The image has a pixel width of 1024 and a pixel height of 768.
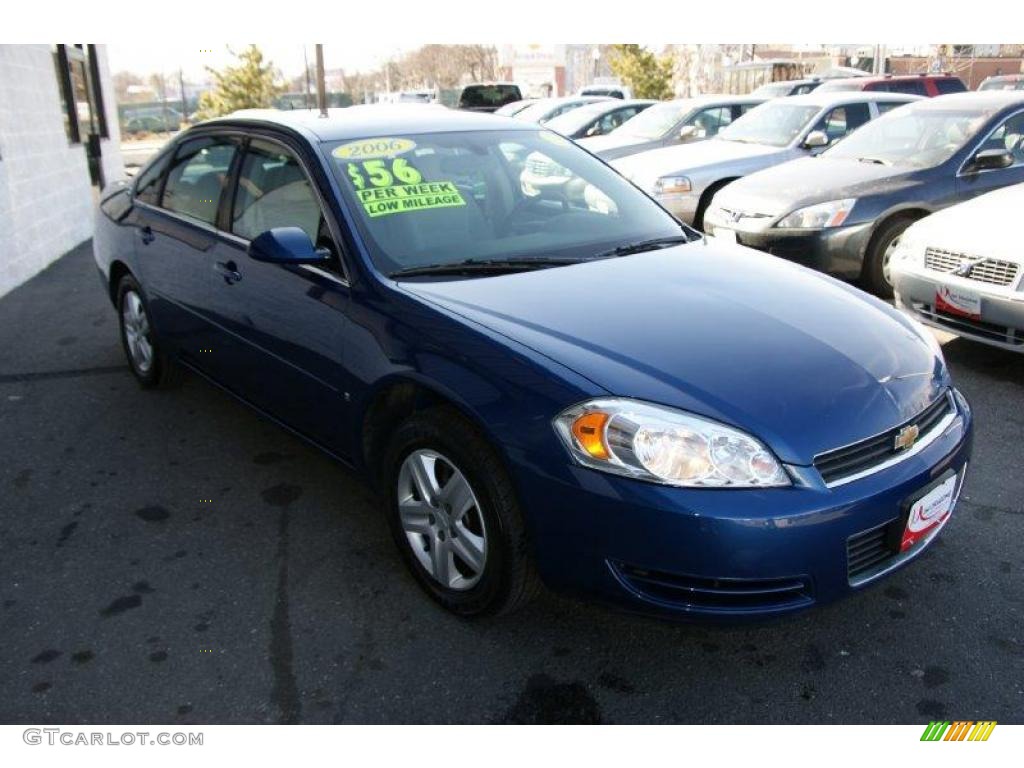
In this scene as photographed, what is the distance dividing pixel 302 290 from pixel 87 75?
11.2 m

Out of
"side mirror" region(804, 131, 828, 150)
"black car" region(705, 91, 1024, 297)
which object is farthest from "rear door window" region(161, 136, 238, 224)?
"side mirror" region(804, 131, 828, 150)

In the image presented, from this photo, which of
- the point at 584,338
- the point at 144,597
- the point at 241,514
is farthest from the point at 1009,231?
Result: the point at 144,597

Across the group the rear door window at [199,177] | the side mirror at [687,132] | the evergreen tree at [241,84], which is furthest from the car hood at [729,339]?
the evergreen tree at [241,84]

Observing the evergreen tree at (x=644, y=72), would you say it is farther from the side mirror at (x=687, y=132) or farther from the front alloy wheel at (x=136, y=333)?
the front alloy wheel at (x=136, y=333)

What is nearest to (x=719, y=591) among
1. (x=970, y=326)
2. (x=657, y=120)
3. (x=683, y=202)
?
(x=970, y=326)

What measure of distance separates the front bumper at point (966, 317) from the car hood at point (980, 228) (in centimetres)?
18

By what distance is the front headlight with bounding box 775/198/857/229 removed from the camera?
638 centimetres

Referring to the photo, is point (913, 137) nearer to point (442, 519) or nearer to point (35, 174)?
point (442, 519)

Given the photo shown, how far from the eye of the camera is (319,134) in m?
3.45

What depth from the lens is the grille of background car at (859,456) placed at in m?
2.30

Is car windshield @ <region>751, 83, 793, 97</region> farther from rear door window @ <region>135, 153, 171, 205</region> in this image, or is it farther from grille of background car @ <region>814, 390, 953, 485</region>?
grille of background car @ <region>814, 390, 953, 485</region>

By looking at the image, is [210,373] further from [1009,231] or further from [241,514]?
[1009,231]

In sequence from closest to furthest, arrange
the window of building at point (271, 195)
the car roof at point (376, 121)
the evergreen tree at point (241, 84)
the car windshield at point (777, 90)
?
the window of building at point (271, 195), the car roof at point (376, 121), the car windshield at point (777, 90), the evergreen tree at point (241, 84)

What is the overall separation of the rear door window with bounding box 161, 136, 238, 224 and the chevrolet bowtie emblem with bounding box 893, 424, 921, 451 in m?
2.94
